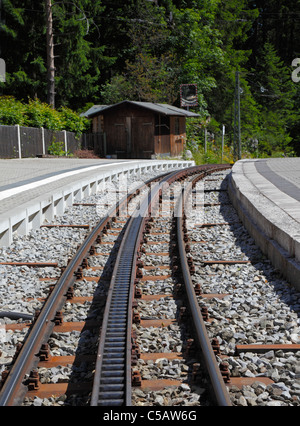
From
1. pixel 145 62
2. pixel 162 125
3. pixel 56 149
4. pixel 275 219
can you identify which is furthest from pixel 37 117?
pixel 275 219

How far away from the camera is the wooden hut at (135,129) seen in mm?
36281

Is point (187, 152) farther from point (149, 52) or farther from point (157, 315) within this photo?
point (157, 315)

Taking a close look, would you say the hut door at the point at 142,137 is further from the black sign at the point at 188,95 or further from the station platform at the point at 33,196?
the station platform at the point at 33,196

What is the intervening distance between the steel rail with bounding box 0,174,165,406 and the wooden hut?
29412 mm

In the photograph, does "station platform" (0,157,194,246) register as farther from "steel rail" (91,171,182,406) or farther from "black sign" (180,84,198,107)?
"black sign" (180,84,198,107)

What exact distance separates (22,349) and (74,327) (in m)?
0.78

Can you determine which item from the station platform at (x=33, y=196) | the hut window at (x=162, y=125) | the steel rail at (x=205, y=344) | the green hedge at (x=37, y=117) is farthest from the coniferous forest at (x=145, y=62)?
the steel rail at (x=205, y=344)

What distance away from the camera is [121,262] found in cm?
702

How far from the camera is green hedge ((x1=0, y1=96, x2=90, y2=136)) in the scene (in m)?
28.4

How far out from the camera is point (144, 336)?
4828 mm

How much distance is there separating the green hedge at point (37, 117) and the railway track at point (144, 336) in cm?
2164

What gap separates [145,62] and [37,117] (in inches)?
801

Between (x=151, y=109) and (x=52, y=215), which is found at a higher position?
(x=151, y=109)
